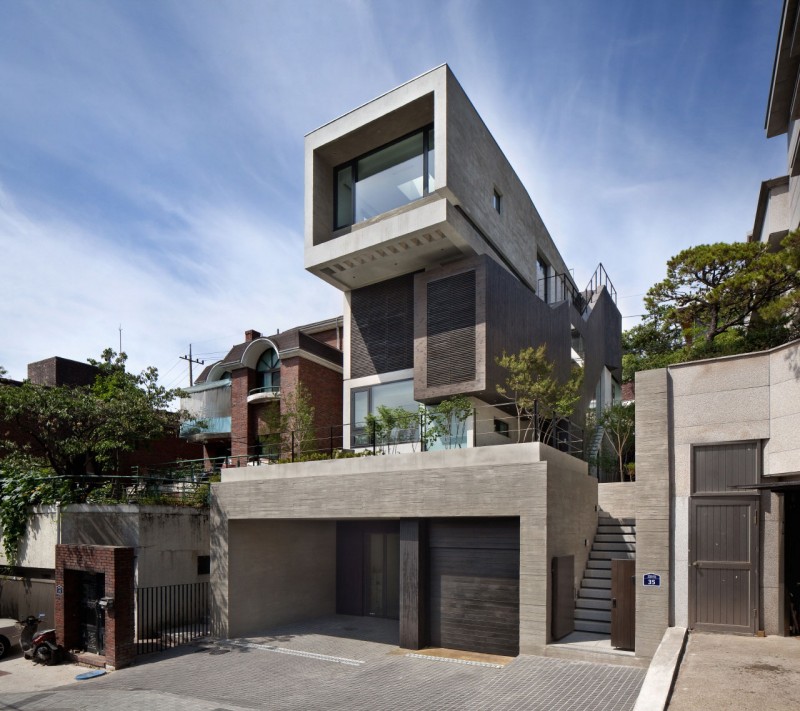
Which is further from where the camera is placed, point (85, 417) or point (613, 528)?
point (85, 417)

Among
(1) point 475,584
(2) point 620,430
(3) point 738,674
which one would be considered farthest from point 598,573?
(2) point 620,430

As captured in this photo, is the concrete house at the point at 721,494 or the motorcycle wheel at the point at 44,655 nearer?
the concrete house at the point at 721,494

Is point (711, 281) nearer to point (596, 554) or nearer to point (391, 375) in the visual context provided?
point (596, 554)

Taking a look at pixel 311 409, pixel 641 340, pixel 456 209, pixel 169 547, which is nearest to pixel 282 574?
pixel 169 547

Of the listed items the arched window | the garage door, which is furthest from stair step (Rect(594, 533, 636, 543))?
the arched window

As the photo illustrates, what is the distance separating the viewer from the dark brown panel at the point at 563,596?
11.7 metres

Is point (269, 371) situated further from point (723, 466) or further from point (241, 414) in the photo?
point (723, 466)

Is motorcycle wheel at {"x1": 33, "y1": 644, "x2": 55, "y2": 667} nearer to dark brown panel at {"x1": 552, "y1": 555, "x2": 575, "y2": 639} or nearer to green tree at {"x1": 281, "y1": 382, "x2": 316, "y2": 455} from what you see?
green tree at {"x1": 281, "y1": 382, "x2": 316, "y2": 455}

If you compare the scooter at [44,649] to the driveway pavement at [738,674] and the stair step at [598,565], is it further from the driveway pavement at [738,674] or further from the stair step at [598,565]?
the driveway pavement at [738,674]

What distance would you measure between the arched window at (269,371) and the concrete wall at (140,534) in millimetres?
8845

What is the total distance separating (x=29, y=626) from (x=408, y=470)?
35.5 feet

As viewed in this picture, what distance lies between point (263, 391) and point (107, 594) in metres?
12.4

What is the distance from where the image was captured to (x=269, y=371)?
26.1 metres

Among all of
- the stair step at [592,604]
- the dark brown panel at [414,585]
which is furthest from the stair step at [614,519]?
the dark brown panel at [414,585]
